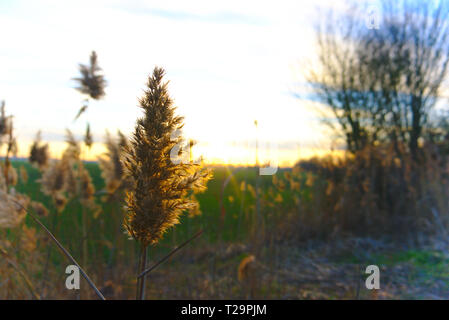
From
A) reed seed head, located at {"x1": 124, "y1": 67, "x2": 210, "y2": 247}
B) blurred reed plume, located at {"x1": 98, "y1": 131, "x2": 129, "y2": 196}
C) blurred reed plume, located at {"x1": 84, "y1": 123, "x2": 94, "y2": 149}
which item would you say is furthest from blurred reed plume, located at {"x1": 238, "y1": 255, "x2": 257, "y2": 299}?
reed seed head, located at {"x1": 124, "y1": 67, "x2": 210, "y2": 247}

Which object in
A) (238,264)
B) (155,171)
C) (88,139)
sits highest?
(88,139)

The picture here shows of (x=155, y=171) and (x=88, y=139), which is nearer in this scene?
(x=155, y=171)

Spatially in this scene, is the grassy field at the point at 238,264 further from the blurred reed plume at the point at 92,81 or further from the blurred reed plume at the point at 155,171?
the blurred reed plume at the point at 155,171

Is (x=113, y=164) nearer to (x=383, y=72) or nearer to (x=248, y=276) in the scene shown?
(x=248, y=276)

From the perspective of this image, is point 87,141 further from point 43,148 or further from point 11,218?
point 11,218

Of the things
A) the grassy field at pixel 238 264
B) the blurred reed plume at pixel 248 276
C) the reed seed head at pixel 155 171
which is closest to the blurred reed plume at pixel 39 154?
the grassy field at pixel 238 264

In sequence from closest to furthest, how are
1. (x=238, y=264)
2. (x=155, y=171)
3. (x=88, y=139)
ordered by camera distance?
(x=155, y=171), (x=88, y=139), (x=238, y=264)

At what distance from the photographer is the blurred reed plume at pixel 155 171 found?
1254 mm

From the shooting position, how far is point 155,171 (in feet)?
4.15

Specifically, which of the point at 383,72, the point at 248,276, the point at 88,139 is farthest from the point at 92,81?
the point at 383,72

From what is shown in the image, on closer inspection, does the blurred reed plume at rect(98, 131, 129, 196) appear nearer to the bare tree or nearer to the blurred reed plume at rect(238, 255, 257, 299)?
the blurred reed plume at rect(238, 255, 257, 299)

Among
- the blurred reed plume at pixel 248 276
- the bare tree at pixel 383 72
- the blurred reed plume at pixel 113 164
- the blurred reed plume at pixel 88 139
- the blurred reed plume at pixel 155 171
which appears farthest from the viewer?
the bare tree at pixel 383 72
